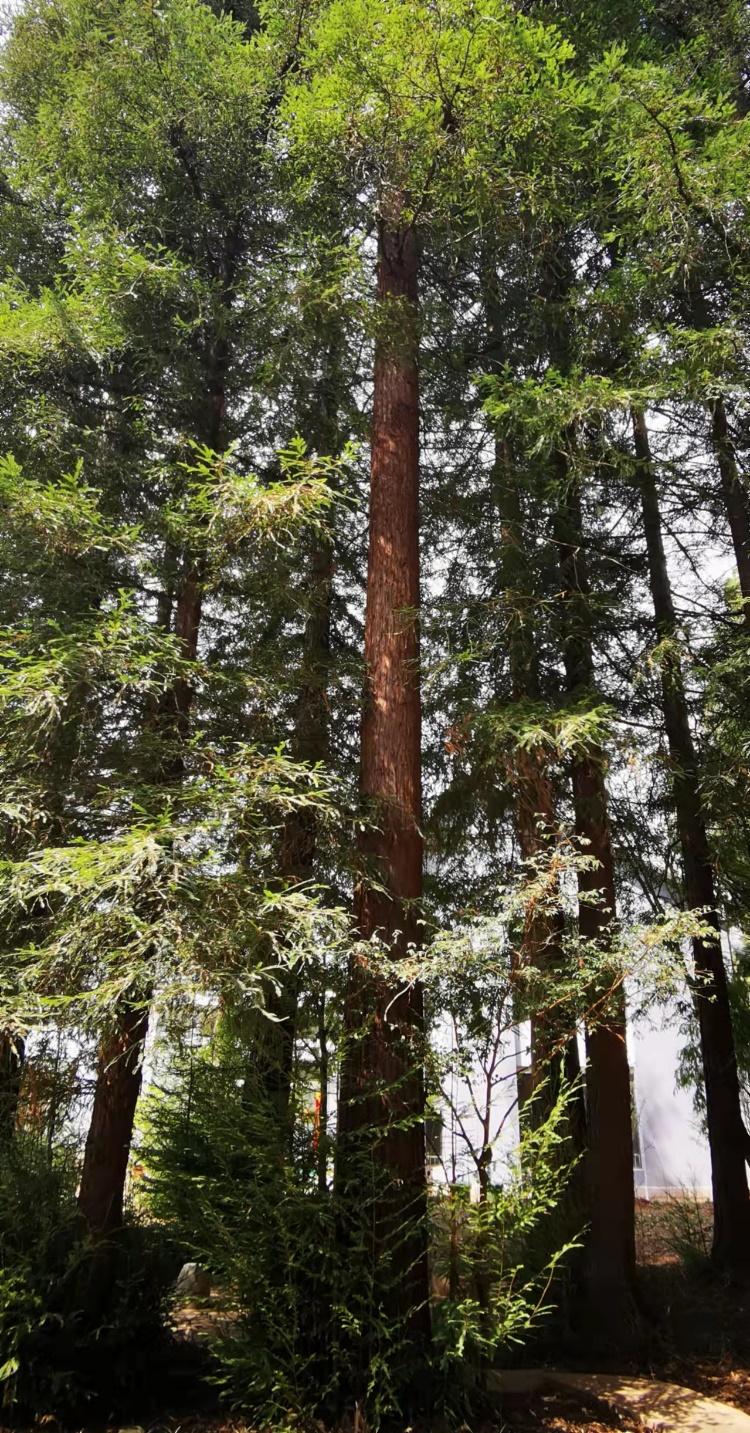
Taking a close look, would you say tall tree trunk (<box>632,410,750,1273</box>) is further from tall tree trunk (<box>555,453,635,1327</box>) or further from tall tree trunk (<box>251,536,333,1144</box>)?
tall tree trunk (<box>251,536,333,1144</box>)

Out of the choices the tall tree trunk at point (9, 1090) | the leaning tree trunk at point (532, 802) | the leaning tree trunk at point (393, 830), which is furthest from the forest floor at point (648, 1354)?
the tall tree trunk at point (9, 1090)

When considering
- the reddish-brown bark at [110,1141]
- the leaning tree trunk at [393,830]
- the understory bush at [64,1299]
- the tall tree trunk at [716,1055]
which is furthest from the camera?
the tall tree trunk at [716,1055]

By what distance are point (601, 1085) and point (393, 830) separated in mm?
3334

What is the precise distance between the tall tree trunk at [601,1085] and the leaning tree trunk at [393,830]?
4.80 feet

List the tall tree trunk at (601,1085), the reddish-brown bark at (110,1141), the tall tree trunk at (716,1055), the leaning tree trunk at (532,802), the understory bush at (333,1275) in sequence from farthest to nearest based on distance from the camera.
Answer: the tall tree trunk at (716,1055)
the tall tree trunk at (601,1085)
the reddish-brown bark at (110,1141)
the leaning tree trunk at (532,802)
the understory bush at (333,1275)

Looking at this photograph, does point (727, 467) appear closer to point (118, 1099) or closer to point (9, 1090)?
point (118, 1099)

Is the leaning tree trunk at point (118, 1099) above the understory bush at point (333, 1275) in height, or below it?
above

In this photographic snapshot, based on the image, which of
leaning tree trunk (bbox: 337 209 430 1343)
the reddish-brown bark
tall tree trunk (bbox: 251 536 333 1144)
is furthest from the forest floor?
tall tree trunk (bbox: 251 536 333 1144)

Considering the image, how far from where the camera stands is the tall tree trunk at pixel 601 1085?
760cm

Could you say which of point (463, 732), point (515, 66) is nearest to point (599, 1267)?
point (463, 732)

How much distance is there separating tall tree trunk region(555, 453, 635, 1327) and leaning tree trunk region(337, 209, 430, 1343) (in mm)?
1463

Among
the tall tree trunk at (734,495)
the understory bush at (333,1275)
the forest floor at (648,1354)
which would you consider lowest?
the forest floor at (648,1354)

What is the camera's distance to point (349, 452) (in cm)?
612

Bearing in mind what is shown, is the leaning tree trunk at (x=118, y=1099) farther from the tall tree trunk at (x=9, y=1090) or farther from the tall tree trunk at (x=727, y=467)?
the tall tree trunk at (x=727, y=467)
